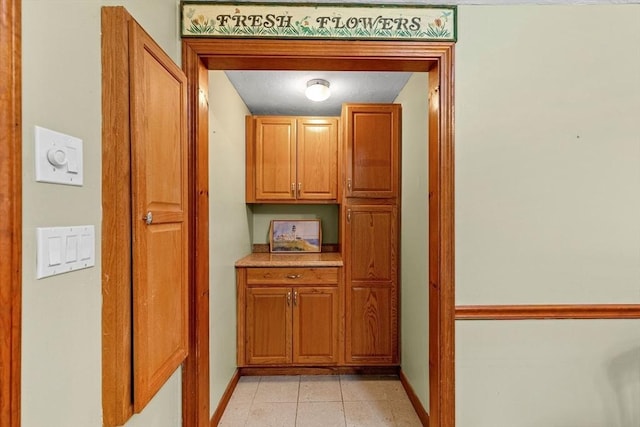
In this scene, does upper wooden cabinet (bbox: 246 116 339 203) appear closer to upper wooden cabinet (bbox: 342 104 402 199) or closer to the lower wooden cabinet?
upper wooden cabinet (bbox: 342 104 402 199)

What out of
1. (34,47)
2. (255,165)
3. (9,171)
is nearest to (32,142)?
(9,171)

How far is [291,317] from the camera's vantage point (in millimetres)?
2412

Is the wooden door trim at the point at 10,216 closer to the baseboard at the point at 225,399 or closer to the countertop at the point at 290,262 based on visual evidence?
the baseboard at the point at 225,399

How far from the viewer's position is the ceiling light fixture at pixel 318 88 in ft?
7.22

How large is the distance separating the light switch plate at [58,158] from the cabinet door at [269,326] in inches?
70.4

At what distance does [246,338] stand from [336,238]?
1243 mm

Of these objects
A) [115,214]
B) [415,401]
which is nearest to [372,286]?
[415,401]

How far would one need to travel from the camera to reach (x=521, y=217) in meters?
1.39

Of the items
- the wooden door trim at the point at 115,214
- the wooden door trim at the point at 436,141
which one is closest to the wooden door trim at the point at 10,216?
the wooden door trim at the point at 115,214

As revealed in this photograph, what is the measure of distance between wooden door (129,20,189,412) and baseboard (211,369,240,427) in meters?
0.90

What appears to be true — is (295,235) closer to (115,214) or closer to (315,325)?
(315,325)

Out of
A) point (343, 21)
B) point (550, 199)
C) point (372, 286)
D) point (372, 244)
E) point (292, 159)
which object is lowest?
point (372, 286)

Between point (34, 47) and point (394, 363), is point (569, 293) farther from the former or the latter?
point (34, 47)

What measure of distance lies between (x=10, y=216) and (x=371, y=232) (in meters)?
2.10
